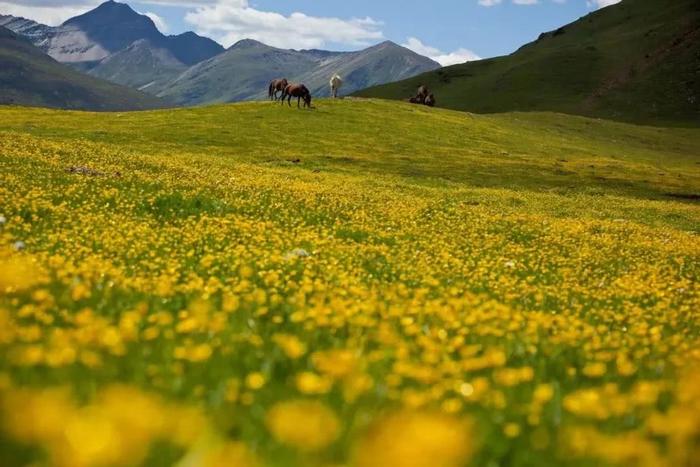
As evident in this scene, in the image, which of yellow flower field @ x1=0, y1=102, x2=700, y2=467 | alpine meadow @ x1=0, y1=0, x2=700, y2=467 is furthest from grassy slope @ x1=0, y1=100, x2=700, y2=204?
yellow flower field @ x1=0, y1=102, x2=700, y2=467

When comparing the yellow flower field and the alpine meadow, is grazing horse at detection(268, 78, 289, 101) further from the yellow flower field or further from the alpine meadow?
the yellow flower field

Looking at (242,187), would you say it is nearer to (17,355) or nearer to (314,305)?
(314,305)

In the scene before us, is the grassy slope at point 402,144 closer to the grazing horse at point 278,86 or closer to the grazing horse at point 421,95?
the grazing horse at point 278,86

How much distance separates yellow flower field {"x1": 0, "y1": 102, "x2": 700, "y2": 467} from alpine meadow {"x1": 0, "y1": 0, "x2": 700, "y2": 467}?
4 cm

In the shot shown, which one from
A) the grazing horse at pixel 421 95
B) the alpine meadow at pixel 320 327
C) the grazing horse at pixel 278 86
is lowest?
the alpine meadow at pixel 320 327

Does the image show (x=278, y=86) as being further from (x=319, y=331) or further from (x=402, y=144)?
(x=319, y=331)

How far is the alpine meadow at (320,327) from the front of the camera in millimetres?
3488

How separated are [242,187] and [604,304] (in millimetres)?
19236

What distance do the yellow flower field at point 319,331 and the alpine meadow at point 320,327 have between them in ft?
0.12

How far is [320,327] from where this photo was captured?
7867 mm

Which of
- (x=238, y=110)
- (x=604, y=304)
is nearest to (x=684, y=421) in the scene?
(x=604, y=304)

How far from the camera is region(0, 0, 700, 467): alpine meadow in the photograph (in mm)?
3488

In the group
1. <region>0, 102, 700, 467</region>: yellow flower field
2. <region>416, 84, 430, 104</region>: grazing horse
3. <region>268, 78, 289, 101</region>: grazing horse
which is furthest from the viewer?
<region>416, 84, 430, 104</region>: grazing horse

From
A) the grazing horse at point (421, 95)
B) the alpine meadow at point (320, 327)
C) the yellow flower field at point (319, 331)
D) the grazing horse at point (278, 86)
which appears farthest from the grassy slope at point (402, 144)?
the yellow flower field at point (319, 331)
